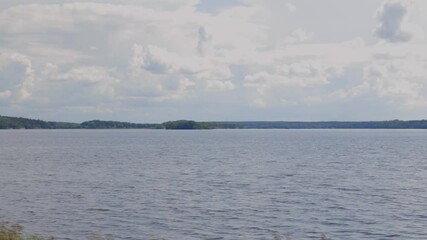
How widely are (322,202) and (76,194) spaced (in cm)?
1780

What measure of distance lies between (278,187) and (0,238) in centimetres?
3263

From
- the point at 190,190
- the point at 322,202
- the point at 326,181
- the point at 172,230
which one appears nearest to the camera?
the point at 172,230

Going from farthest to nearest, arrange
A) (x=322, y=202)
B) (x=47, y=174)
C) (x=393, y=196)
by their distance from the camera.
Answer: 1. (x=47, y=174)
2. (x=393, y=196)
3. (x=322, y=202)

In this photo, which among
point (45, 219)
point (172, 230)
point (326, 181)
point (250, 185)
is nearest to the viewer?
point (172, 230)

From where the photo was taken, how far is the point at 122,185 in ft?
171

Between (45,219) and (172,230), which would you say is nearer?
(172,230)

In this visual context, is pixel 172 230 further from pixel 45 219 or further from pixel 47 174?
pixel 47 174

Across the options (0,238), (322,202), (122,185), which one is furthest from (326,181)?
(0,238)

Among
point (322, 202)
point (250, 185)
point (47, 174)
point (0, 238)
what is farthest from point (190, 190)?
point (0, 238)

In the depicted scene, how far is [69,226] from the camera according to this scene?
3231 centimetres

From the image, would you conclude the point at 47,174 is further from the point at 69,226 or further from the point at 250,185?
the point at 69,226

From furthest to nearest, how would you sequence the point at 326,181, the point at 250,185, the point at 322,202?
1. the point at 326,181
2. the point at 250,185
3. the point at 322,202

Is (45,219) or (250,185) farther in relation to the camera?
(250,185)

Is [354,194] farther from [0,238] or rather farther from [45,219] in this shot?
[0,238]
